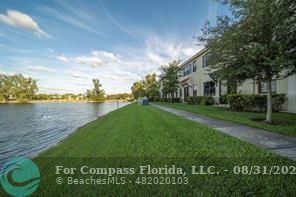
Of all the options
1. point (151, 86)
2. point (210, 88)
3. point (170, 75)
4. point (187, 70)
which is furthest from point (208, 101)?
point (151, 86)

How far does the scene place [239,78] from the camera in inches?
390

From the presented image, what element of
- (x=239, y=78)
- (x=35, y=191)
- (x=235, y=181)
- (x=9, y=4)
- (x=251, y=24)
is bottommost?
(x=35, y=191)

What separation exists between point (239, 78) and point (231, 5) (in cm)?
346

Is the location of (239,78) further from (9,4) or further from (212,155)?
(9,4)

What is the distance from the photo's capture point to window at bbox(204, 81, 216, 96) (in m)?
22.9

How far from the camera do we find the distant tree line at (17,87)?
80812mm

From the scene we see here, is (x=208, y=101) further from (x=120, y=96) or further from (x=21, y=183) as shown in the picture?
(x=120, y=96)

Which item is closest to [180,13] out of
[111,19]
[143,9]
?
[143,9]

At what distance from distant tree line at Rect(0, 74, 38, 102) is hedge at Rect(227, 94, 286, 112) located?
92.1 metres

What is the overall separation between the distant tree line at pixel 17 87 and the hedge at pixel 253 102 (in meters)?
92.1

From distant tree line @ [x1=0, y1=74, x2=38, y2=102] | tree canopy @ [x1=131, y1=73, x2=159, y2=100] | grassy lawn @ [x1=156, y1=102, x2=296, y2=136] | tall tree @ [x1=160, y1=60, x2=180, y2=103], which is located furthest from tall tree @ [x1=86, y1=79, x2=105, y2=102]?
grassy lawn @ [x1=156, y1=102, x2=296, y2=136]

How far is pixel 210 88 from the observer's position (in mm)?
23656

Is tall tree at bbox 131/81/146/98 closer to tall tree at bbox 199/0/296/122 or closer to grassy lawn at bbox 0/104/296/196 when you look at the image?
tall tree at bbox 199/0/296/122

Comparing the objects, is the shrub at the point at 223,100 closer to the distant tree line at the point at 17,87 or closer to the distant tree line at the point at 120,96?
the distant tree line at the point at 17,87
